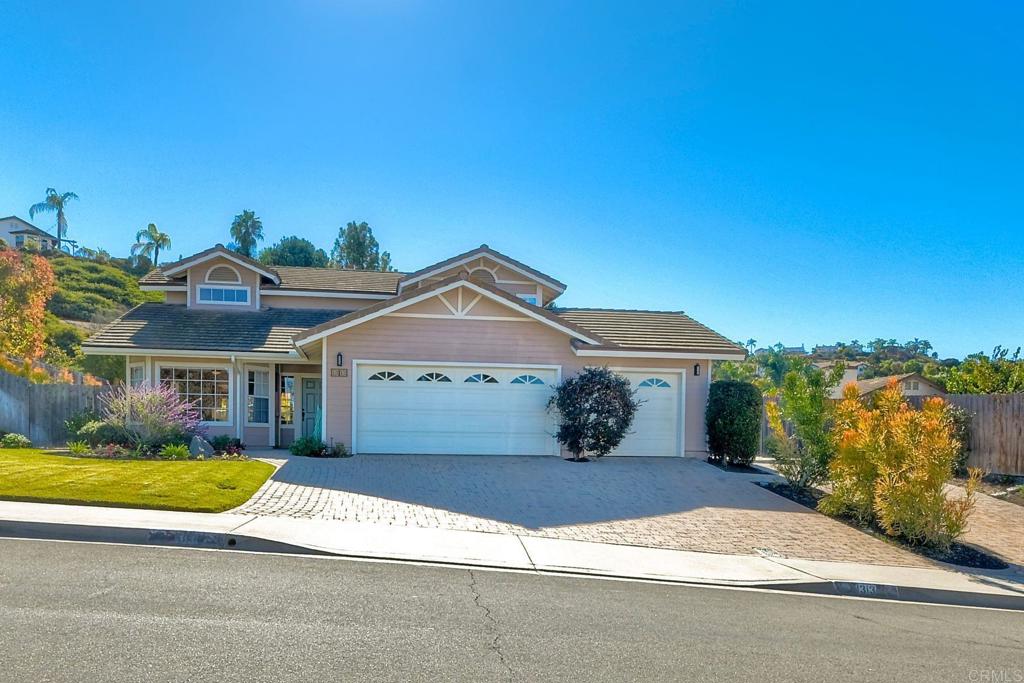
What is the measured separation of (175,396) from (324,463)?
422 cm

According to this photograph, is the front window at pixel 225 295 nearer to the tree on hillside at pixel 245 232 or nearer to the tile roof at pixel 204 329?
the tile roof at pixel 204 329

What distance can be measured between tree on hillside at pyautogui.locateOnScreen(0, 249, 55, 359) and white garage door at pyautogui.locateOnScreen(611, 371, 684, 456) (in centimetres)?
2308

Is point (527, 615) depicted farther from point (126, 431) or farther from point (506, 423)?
point (126, 431)

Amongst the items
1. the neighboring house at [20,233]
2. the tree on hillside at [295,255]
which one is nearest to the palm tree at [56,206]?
the neighboring house at [20,233]

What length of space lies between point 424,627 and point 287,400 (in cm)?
1471

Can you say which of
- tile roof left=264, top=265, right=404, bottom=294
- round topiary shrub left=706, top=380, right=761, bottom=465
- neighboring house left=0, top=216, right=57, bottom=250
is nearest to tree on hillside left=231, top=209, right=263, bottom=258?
neighboring house left=0, top=216, right=57, bottom=250

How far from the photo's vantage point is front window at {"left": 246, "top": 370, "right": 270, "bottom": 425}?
1730cm

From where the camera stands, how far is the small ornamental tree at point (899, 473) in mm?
9102

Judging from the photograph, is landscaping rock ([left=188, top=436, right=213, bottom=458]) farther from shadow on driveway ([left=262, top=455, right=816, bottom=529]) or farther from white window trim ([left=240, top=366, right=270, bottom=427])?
white window trim ([left=240, top=366, right=270, bottom=427])

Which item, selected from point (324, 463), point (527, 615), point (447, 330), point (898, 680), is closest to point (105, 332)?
point (324, 463)

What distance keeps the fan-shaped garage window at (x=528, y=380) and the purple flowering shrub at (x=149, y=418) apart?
789 centimetres

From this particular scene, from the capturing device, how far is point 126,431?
45.9ft

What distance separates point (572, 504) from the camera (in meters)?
10.7

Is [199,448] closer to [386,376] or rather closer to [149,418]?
[149,418]
